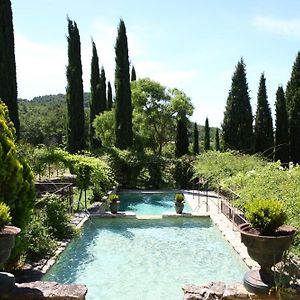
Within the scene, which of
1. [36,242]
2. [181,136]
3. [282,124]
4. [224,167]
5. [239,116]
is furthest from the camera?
[181,136]

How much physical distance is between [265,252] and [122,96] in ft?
61.6

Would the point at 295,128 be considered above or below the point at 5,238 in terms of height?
above

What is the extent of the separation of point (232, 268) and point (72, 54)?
18.2m

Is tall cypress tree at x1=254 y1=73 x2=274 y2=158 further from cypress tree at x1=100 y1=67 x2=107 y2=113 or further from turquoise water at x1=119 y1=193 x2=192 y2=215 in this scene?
cypress tree at x1=100 y1=67 x2=107 y2=113

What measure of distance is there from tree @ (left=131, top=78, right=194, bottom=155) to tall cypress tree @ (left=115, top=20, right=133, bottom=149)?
8.71 ft

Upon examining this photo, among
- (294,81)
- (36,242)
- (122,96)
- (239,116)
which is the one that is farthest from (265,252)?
(294,81)

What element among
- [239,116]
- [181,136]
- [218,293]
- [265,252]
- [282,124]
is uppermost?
[239,116]

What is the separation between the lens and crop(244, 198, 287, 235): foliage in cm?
472

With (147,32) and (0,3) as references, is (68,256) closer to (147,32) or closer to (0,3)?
(147,32)

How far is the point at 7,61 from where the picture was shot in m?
14.4

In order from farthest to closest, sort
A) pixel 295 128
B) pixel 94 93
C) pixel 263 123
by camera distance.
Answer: pixel 94 93 < pixel 263 123 < pixel 295 128

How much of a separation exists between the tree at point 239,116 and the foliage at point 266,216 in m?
21.1

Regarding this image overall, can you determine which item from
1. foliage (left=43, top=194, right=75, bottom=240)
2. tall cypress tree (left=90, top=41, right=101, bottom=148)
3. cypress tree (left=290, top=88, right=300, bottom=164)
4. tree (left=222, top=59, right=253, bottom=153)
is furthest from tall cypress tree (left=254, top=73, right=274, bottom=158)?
foliage (left=43, top=194, right=75, bottom=240)

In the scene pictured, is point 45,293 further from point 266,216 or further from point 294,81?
point 294,81
